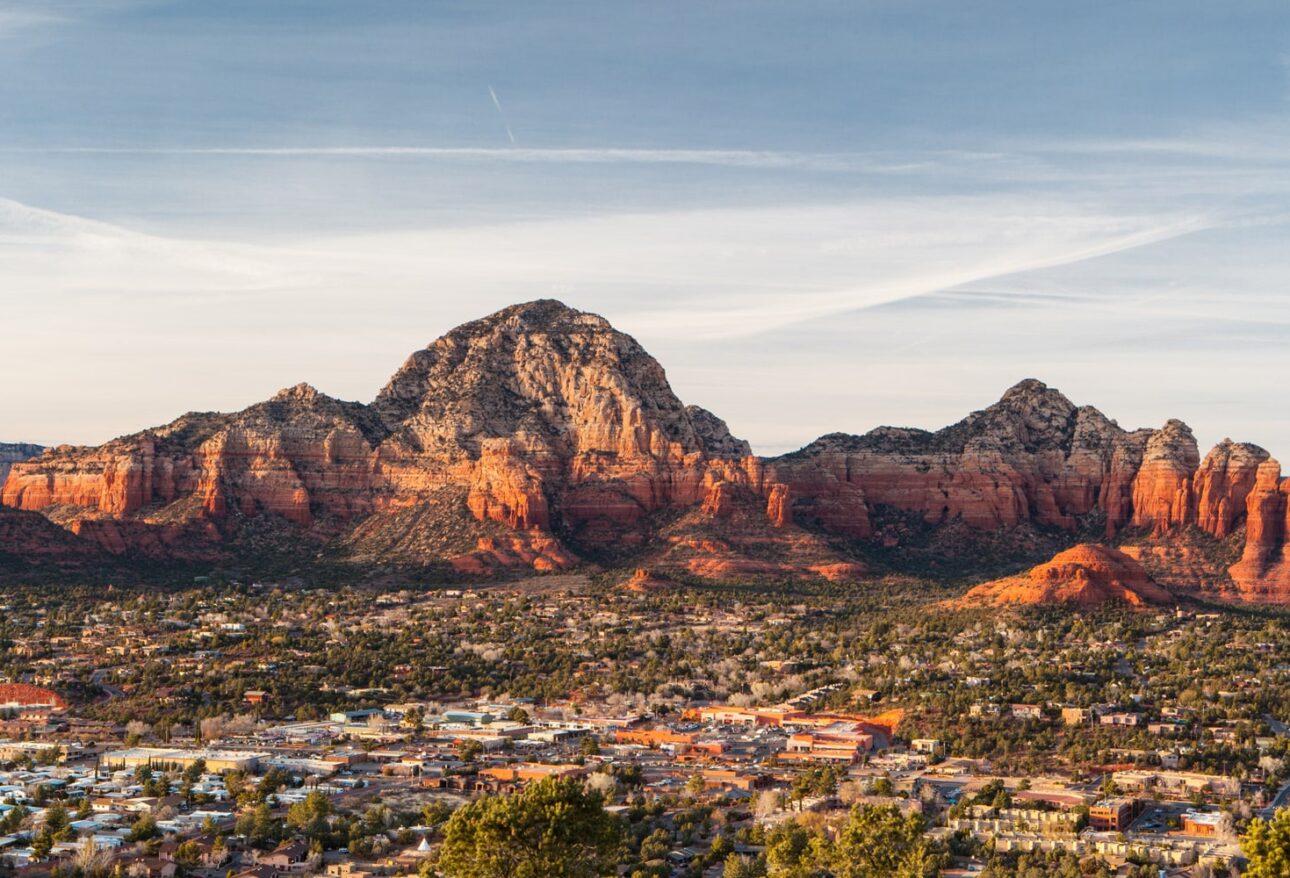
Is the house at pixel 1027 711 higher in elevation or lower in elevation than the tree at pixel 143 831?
higher

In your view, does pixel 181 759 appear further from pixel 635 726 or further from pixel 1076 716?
pixel 1076 716

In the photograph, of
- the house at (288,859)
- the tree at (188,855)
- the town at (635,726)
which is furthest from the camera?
the town at (635,726)

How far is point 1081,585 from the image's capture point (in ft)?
530

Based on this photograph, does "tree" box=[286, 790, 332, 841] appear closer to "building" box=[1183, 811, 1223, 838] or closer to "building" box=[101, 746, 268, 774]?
"building" box=[101, 746, 268, 774]

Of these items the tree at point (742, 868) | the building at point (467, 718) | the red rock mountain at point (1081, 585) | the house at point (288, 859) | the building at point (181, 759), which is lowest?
the house at point (288, 859)

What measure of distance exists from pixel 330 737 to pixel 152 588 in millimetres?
66100

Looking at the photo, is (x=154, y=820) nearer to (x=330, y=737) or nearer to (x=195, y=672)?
(x=330, y=737)

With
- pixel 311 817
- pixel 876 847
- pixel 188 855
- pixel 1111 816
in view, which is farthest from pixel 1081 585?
pixel 876 847

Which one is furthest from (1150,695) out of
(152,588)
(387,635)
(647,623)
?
(152,588)

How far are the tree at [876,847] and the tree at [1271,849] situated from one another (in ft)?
41.0

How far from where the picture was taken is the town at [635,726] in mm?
88500

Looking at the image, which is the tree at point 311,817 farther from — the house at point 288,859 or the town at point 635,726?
the house at point 288,859

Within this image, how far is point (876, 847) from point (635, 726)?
60862 mm

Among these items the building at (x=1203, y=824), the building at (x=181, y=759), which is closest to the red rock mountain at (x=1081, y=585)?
the building at (x=1203, y=824)
